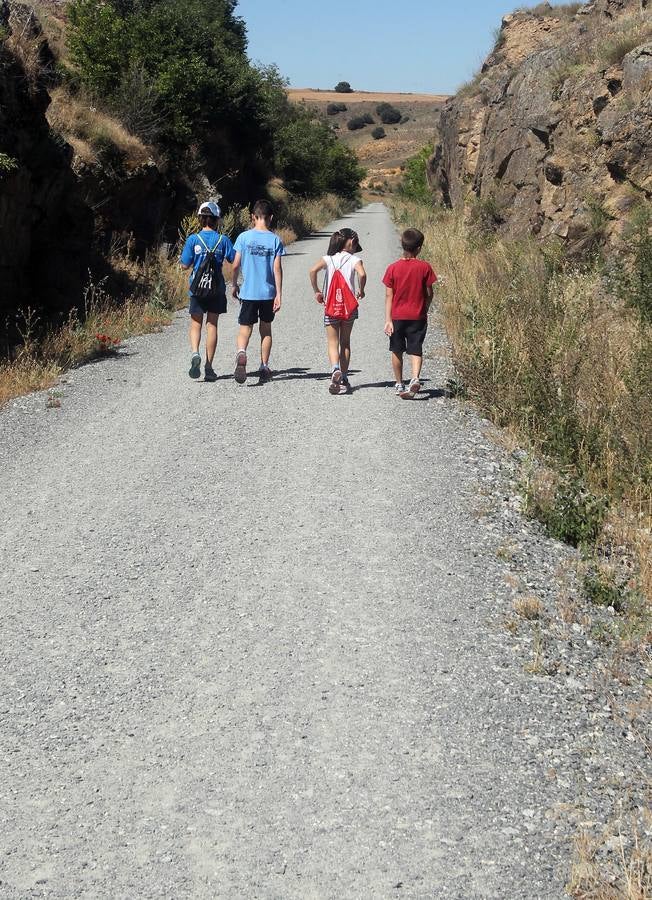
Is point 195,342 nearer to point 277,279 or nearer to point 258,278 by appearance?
point 258,278

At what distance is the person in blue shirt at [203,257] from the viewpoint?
9.78m

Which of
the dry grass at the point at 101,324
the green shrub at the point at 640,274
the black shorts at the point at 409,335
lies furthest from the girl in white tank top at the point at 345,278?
the green shrub at the point at 640,274

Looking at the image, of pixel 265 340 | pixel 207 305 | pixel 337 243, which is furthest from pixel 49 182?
pixel 337 243

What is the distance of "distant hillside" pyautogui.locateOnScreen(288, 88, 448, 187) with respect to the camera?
114m

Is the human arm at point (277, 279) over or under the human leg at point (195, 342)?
over

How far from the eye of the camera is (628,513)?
6.34 m

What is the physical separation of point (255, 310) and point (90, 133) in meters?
8.47

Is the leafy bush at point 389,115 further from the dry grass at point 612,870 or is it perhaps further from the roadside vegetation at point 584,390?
the dry grass at point 612,870

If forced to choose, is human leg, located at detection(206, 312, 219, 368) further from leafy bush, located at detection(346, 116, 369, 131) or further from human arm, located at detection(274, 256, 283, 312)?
leafy bush, located at detection(346, 116, 369, 131)

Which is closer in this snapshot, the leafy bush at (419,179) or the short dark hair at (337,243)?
the short dark hair at (337,243)

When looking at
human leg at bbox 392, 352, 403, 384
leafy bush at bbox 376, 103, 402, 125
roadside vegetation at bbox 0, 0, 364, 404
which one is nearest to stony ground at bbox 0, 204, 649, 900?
human leg at bbox 392, 352, 403, 384

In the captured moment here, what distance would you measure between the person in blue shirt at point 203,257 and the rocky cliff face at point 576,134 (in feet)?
21.2

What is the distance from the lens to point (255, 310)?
1007cm

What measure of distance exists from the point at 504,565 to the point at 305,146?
37244mm
